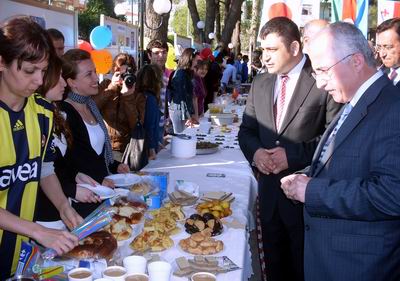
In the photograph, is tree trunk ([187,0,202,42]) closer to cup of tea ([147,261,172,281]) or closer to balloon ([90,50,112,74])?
balloon ([90,50,112,74])

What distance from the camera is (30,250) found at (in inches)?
54.0

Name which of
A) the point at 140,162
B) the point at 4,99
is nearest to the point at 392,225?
the point at 4,99

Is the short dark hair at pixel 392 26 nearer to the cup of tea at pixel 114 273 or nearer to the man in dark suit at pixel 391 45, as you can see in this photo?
the man in dark suit at pixel 391 45


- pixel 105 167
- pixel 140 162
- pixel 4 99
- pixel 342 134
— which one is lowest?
pixel 140 162

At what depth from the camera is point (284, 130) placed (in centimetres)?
252

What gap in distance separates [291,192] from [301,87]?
37.0 inches

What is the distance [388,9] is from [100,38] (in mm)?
5532

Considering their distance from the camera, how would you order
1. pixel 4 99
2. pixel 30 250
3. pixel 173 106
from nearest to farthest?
pixel 30 250 < pixel 4 99 < pixel 173 106

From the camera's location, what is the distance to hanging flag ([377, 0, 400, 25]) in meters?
7.79

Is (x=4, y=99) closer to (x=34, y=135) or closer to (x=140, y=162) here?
(x=34, y=135)

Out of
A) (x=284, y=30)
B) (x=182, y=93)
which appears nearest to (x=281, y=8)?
(x=182, y=93)

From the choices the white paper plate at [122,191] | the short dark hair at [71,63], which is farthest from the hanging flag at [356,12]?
the white paper plate at [122,191]

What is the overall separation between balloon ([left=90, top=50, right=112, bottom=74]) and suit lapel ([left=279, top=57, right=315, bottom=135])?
2.89 metres

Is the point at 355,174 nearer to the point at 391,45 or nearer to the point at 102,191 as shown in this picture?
the point at 102,191
